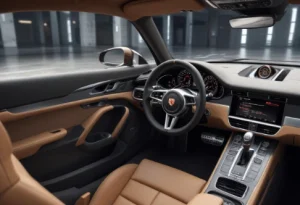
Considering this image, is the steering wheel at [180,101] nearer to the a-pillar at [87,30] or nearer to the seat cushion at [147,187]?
the seat cushion at [147,187]

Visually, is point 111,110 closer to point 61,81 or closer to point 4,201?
point 61,81

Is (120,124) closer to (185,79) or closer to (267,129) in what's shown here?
(185,79)

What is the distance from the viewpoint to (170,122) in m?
2.09

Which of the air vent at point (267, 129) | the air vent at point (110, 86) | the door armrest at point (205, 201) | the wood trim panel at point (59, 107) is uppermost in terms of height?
the air vent at point (110, 86)

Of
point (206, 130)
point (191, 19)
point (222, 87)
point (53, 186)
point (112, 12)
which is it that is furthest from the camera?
point (191, 19)

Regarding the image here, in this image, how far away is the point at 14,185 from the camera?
2.48 ft

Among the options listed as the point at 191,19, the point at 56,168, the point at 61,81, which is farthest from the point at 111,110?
the point at 191,19

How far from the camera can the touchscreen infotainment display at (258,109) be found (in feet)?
6.46

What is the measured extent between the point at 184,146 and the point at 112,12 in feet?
4.67

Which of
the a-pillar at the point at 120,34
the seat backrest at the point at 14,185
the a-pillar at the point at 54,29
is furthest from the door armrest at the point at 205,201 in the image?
the a-pillar at the point at 54,29

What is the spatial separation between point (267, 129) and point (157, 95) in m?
0.83

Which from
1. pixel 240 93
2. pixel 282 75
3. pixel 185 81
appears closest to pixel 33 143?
pixel 185 81

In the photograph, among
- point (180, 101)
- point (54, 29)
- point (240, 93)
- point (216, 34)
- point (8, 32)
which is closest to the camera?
point (180, 101)

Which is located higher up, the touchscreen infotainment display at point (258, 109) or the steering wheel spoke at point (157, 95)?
the steering wheel spoke at point (157, 95)
